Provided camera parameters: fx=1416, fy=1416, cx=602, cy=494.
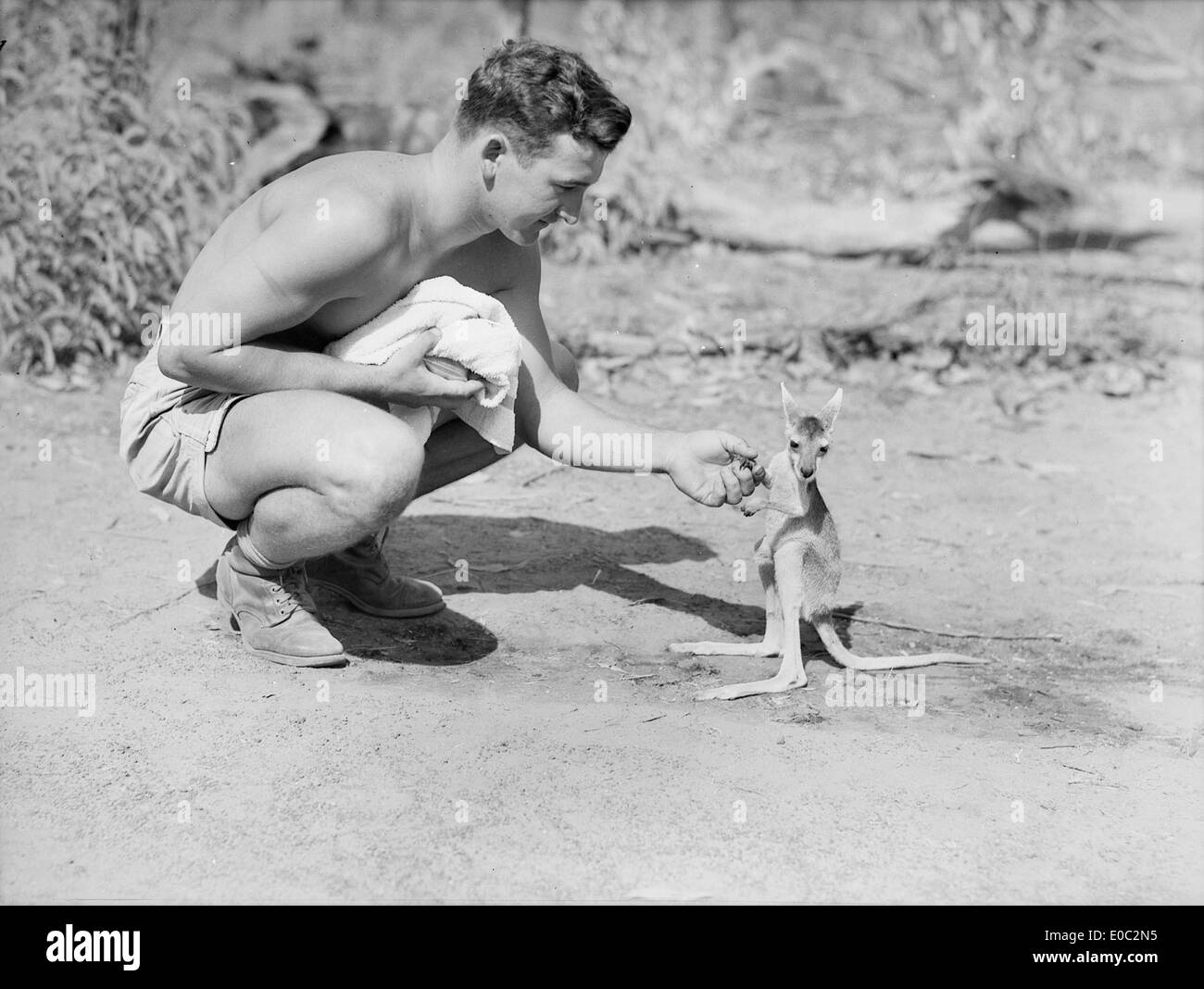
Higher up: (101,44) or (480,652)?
(101,44)

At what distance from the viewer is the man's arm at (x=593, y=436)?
3.55m

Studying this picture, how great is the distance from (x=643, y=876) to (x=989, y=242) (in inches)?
224

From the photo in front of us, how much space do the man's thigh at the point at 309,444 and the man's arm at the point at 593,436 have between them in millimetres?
527

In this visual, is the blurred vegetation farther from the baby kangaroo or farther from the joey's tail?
the joey's tail

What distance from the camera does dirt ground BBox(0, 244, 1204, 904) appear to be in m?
2.76

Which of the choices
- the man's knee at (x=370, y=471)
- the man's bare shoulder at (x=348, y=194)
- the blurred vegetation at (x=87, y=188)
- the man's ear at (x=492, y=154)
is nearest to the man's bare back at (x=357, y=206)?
the man's bare shoulder at (x=348, y=194)

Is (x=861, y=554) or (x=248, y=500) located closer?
→ (x=248, y=500)

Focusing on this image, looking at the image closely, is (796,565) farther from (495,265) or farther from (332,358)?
(332,358)

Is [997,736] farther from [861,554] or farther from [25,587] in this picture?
[25,587]

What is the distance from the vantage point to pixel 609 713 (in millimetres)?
3445

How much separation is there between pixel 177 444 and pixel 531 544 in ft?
4.65

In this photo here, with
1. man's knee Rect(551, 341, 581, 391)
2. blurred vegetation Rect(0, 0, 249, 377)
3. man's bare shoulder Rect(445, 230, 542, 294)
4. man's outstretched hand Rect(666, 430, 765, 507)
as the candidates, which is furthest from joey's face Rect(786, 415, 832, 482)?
blurred vegetation Rect(0, 0, 249, 377)

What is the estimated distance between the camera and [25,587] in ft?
13.3

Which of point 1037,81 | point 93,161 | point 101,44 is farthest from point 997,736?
point 1037,81
